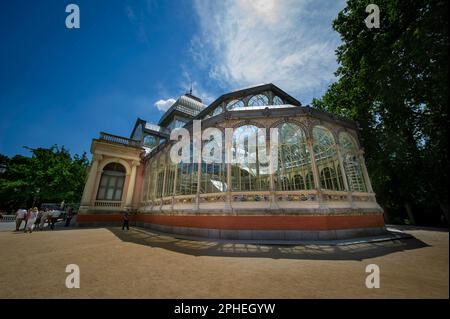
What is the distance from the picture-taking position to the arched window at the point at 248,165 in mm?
12578

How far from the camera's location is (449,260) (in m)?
1.81

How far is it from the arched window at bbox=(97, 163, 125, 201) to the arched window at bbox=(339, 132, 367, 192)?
22.5 m

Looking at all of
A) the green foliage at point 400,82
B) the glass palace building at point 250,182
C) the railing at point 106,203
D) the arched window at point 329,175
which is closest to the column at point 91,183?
the glass palace building at point 250,182

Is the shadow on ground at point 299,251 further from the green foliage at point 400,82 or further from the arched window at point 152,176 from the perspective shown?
the arched window at point 152,176

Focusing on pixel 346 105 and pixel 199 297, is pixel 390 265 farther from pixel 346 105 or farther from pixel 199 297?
pixel 346 105

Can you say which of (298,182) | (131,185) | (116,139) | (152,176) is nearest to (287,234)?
(298,182)

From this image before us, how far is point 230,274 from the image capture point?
Answer: 13.8 ft

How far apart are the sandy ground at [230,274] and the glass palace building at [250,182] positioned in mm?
2524

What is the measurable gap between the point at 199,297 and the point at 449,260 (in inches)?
134

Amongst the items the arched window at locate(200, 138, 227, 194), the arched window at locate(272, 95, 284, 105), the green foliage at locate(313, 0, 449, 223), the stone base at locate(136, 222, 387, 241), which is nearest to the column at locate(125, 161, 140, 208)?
the arched window at locate(200, 138, 227, 194)

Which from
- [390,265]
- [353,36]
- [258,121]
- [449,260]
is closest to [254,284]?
[449,260]

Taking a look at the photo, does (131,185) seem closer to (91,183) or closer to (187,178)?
(91,183)

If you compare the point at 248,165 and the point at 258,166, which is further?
the point at 248,165

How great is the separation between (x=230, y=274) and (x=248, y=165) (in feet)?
32.5
